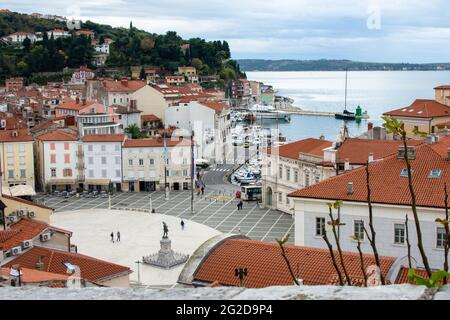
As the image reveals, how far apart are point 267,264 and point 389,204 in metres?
6.75

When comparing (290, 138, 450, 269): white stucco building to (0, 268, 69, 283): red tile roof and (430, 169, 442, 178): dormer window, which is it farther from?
(0, 268, 69, 283): red tile roof

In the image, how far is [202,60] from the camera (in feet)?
438

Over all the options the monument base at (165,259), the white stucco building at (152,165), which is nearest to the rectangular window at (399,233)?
the monument base at (165,259)

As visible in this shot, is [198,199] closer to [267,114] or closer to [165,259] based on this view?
[165,259]

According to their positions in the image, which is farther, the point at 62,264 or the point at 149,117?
the point at 149,117

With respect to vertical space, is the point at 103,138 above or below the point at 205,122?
above

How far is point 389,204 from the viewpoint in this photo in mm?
20312

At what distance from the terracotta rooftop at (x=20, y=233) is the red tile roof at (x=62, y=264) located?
0.57m

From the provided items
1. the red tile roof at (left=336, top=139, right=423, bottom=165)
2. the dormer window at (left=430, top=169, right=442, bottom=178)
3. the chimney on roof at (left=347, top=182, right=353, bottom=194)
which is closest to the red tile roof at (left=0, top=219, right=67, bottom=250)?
the chimney on roof at (left=347, top=182, right=353, bottom=194)

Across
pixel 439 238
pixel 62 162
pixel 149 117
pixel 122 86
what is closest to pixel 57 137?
pixel 62 162

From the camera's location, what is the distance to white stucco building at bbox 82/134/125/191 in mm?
52438

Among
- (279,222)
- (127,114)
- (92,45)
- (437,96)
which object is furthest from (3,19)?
(279,222)
